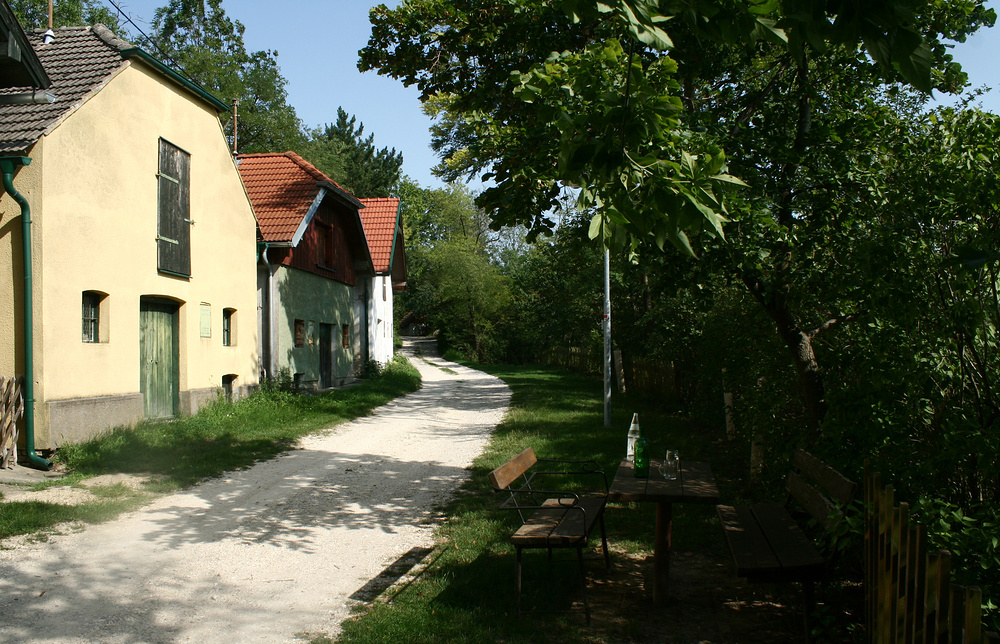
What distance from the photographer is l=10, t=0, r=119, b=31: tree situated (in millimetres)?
30891

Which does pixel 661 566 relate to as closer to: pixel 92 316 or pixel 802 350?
pixel 802 350

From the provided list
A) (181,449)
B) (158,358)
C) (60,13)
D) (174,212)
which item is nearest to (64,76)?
(174,212)

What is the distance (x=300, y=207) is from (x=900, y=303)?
15928 millimetres

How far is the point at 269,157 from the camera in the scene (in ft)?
67.2

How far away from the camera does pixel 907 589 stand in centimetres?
281

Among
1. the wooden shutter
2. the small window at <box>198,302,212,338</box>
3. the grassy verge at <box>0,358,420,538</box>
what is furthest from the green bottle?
the small window at <box>198,302,212,338</box>

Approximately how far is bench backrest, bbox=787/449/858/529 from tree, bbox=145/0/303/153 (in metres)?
36.1

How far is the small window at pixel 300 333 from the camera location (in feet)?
61.2

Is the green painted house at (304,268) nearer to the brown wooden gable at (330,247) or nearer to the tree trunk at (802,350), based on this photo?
the brown wooden gable at (330,247)

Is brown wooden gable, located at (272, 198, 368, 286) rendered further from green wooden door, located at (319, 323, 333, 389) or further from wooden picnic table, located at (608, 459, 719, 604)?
wooden picnic table, located at (608, 459, 719, 604)

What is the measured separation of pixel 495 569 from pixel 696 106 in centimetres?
493

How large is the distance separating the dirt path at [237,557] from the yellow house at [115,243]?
2834 millimetres

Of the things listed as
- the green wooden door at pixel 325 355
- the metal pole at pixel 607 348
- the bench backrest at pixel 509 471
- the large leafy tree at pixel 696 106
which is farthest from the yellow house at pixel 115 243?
the metal pole at pixel 607 348

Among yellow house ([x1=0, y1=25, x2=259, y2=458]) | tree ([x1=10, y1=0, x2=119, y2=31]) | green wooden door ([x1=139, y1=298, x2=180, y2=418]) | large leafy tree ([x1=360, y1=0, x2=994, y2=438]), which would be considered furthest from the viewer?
tree ([x1=10, y1=0, x2=119, y2=31])
